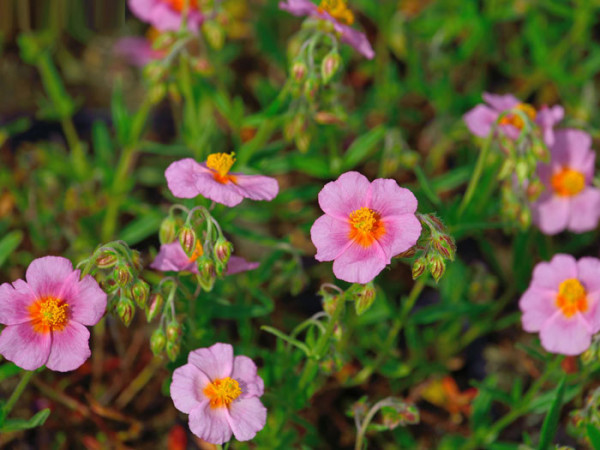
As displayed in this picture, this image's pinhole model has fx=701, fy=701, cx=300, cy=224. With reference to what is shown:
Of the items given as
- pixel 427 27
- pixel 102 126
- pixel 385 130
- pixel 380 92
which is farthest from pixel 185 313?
pixel 427 27

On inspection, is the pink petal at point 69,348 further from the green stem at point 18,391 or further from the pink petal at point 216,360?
the pink petal at point 216,360

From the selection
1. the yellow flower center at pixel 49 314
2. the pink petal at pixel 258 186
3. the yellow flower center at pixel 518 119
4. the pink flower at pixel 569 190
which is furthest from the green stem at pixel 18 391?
the pink flower at pixel 569 190

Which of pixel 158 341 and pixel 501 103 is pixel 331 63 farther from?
pixel 158 341

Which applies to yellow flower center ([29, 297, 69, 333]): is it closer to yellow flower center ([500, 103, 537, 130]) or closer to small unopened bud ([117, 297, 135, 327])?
small unopened bud ([117, 297, 135, 327])

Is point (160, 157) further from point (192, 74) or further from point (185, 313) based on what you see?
point (185, 313)

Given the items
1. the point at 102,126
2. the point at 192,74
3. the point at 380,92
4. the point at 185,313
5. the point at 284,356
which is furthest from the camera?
the point at 380,92

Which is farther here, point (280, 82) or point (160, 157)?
point (280, 82)

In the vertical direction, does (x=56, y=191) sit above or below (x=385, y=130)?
below

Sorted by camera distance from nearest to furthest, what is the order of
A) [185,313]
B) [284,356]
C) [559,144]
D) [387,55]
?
[185,313] → [284,356] → [559,144] → [387,55]
